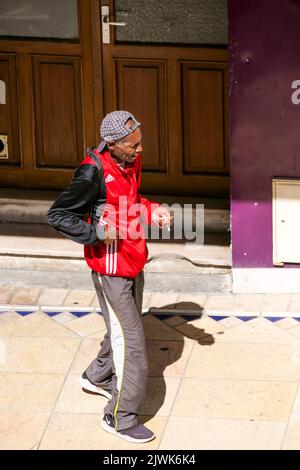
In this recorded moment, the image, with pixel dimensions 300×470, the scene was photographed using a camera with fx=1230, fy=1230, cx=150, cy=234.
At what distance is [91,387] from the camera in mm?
7930

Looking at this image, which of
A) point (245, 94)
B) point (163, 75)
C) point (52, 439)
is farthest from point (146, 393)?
point (163, 75)

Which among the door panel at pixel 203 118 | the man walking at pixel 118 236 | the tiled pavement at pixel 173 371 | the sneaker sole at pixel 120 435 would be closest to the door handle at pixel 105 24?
the door panel at pixel 203 118

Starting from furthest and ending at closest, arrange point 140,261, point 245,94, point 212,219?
1. point 212,219
2. point 245,94
3. point 140,261

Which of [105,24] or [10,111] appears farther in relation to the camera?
[10,111]

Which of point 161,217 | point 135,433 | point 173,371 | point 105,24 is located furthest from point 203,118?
point 135,433

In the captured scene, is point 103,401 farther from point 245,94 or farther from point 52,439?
point 245,94

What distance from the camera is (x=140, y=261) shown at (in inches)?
293

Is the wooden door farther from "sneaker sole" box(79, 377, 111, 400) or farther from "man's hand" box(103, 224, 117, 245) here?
"man's hand" box(103, 224, 117, 245)

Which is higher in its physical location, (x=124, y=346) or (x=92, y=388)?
(x=124, y=346)

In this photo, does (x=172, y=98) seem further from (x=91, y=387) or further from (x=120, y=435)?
(x=120, y=435)

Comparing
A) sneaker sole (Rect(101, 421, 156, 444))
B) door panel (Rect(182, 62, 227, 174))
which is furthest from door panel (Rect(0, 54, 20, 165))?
sneaker sole (Rect(101, 421, 156, 444))

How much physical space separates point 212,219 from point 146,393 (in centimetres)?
237

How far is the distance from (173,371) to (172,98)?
2714 millimetres

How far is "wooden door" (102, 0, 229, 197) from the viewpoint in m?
9.91
